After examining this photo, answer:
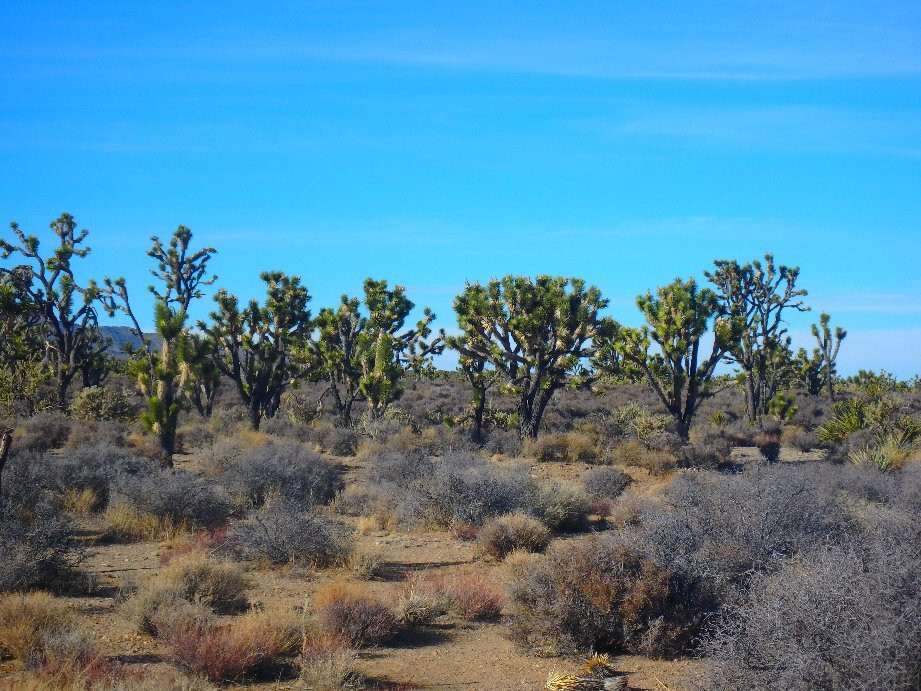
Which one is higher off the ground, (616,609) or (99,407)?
(99,407)

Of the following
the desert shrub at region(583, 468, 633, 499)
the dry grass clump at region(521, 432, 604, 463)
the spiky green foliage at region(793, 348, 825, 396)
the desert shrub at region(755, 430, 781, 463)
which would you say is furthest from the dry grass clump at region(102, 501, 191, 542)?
the spiky green foliage at region(793, 348, 825, 396)

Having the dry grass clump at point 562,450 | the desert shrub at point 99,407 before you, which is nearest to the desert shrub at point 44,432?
the desert shrub at point 99,407

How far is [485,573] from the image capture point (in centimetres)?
1019

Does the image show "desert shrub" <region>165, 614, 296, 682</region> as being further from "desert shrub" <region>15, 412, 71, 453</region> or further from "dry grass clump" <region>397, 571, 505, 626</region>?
"desert shrub" <region>15, 412, 71, 453</region>

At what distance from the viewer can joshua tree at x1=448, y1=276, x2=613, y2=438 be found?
73.1ft

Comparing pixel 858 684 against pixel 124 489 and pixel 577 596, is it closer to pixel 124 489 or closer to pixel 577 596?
pixel 577 596

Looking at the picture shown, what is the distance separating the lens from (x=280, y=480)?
565 inches

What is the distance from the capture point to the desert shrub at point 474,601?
326 inches

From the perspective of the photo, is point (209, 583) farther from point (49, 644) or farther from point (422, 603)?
point (422, 603)

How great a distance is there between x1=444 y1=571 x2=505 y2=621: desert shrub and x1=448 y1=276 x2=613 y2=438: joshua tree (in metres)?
13.9

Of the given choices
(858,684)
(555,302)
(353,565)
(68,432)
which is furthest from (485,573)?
(68,432)

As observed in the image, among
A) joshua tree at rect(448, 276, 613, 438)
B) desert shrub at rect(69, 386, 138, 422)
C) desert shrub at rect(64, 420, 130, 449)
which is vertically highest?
joshua tree at rect(448, 276, 613, 438)

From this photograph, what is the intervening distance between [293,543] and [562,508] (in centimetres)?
477

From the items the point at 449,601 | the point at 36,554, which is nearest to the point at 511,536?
the point at 449,601
